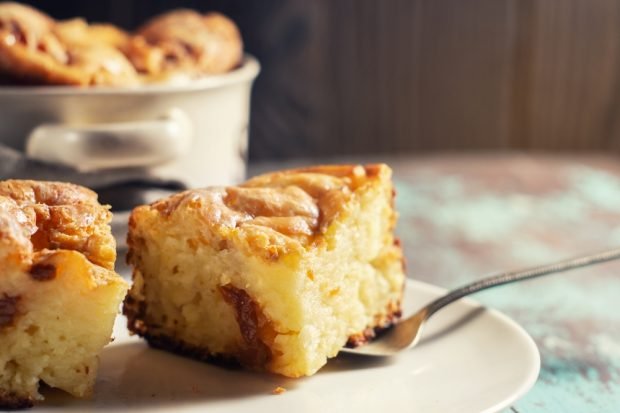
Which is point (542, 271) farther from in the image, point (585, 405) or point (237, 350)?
point (237, 350)

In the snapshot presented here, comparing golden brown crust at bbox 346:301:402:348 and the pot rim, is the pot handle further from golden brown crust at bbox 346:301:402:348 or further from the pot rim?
golden brown crust at bbox 346:301:402:348

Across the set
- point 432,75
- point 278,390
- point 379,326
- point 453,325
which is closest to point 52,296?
point 278,390

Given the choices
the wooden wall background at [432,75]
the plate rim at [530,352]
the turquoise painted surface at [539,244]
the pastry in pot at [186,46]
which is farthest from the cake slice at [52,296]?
the wooden wall background at [432,75]

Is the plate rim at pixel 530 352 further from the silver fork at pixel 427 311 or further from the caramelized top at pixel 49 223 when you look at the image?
the caramelized top at pixel 49 223

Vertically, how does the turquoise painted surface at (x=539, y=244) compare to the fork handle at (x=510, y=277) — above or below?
below

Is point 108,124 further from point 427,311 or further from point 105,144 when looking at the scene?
point 427,311
